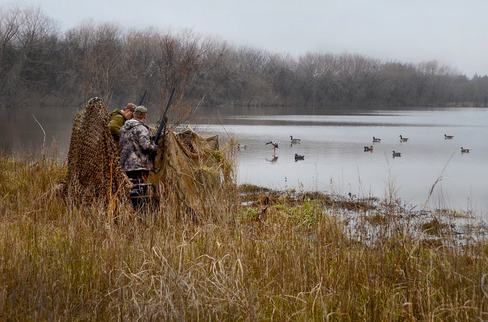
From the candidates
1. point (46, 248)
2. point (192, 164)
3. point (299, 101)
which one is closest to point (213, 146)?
point (192, 164)

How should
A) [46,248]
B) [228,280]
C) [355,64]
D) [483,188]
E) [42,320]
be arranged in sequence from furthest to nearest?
1. [355,64]
2. [483,188]
3. [46,248]
4. [228,280]
5. [42,320]

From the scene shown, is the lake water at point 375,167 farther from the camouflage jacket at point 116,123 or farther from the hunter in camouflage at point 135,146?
the hunter in camouflage at point 135,146

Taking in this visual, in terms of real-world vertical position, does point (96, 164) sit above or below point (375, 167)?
above

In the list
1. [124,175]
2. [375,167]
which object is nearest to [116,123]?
[124,175]

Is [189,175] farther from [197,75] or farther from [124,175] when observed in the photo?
[197,75]

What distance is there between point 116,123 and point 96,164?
0.87m

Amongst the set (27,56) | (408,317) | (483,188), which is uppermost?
(27,56)

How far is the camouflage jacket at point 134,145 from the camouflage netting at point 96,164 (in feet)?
0.79

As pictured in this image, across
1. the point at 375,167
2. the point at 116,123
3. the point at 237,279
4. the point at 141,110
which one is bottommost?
the point at 375,167

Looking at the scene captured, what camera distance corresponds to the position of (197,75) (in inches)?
1905

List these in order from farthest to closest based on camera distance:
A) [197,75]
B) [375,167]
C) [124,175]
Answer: [197,75] < [375,167] < [124,175]

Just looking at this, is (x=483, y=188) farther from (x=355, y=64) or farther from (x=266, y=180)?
(x=355, y=64)

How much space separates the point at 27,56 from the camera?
5062 cm

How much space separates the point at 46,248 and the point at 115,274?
79cm
